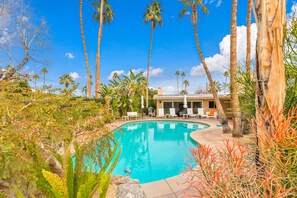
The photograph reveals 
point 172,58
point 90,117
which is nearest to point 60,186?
point 90,117

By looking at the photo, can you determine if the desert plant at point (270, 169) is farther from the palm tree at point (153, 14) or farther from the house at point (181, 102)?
the palm tree at point (153, 14)

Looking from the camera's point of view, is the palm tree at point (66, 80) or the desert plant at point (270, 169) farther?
the palm tree at point (66, 80)

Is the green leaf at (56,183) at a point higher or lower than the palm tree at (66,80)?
lower

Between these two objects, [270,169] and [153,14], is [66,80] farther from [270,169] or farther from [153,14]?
[270,169]

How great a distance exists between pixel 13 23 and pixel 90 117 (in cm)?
634

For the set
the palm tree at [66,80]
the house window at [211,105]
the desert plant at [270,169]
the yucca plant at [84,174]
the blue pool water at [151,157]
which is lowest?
the blue pool water at [151,157]

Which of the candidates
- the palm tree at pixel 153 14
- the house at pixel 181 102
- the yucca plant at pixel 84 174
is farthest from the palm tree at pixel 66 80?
the yucca plant at pixel 84 174

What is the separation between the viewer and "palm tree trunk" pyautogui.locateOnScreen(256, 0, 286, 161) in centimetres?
209

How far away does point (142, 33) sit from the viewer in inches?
1416

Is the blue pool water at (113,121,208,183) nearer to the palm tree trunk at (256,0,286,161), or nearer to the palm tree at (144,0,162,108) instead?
the palm tree trunk at (256,0,286,161)

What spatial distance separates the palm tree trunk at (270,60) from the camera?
2.09 meters

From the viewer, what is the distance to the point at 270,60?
2.14m

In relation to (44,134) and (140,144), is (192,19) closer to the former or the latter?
(140,144)

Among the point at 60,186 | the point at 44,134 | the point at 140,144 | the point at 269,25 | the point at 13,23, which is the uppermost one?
the point at 13,23
